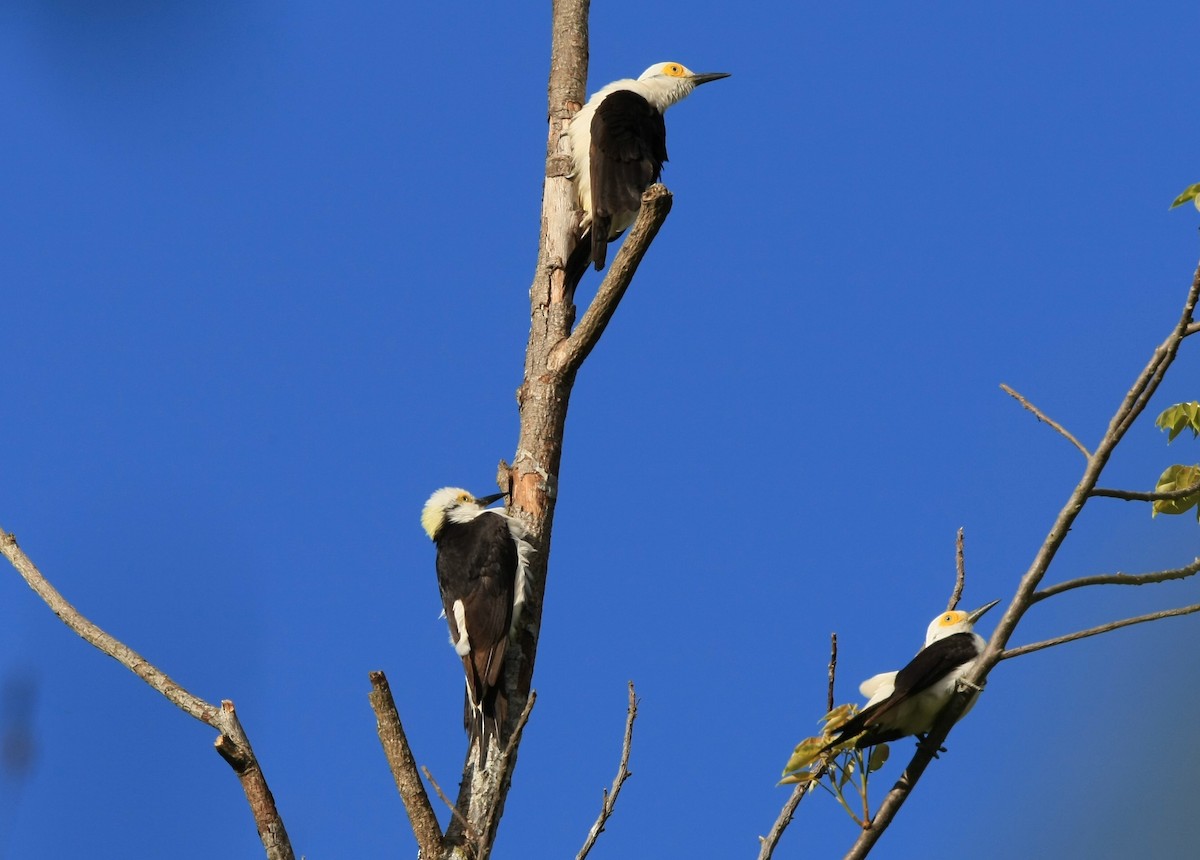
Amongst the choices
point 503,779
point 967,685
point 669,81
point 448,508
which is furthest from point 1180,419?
point 669,81

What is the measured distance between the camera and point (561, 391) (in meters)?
5.01

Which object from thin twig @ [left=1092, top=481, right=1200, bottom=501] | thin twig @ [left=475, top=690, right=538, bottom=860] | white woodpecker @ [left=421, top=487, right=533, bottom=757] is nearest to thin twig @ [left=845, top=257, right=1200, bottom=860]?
thin twig @ [left=1092, top=481, right=1200, bottom=501]

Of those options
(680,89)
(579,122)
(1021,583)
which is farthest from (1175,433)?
(680,89)

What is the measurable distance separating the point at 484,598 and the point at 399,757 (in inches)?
43.9

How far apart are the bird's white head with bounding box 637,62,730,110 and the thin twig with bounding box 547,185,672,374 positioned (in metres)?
2.60

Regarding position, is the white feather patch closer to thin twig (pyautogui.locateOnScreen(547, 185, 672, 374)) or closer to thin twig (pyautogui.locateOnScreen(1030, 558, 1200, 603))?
thin twig (pyautogui.locateOnScreen(547, 185, 672, 374))

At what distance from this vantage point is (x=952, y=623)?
4.68 m

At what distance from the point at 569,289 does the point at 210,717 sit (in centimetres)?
243

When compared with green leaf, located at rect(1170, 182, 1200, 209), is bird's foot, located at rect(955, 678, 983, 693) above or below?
below

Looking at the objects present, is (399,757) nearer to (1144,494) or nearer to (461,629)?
(461,629)

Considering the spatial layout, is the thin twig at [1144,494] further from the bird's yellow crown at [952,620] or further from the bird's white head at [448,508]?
the bird's white head at [448,508]

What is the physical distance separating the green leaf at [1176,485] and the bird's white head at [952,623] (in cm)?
123

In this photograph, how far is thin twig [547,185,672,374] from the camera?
15.4ft

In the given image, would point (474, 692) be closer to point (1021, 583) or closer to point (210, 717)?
point (210, 717)
